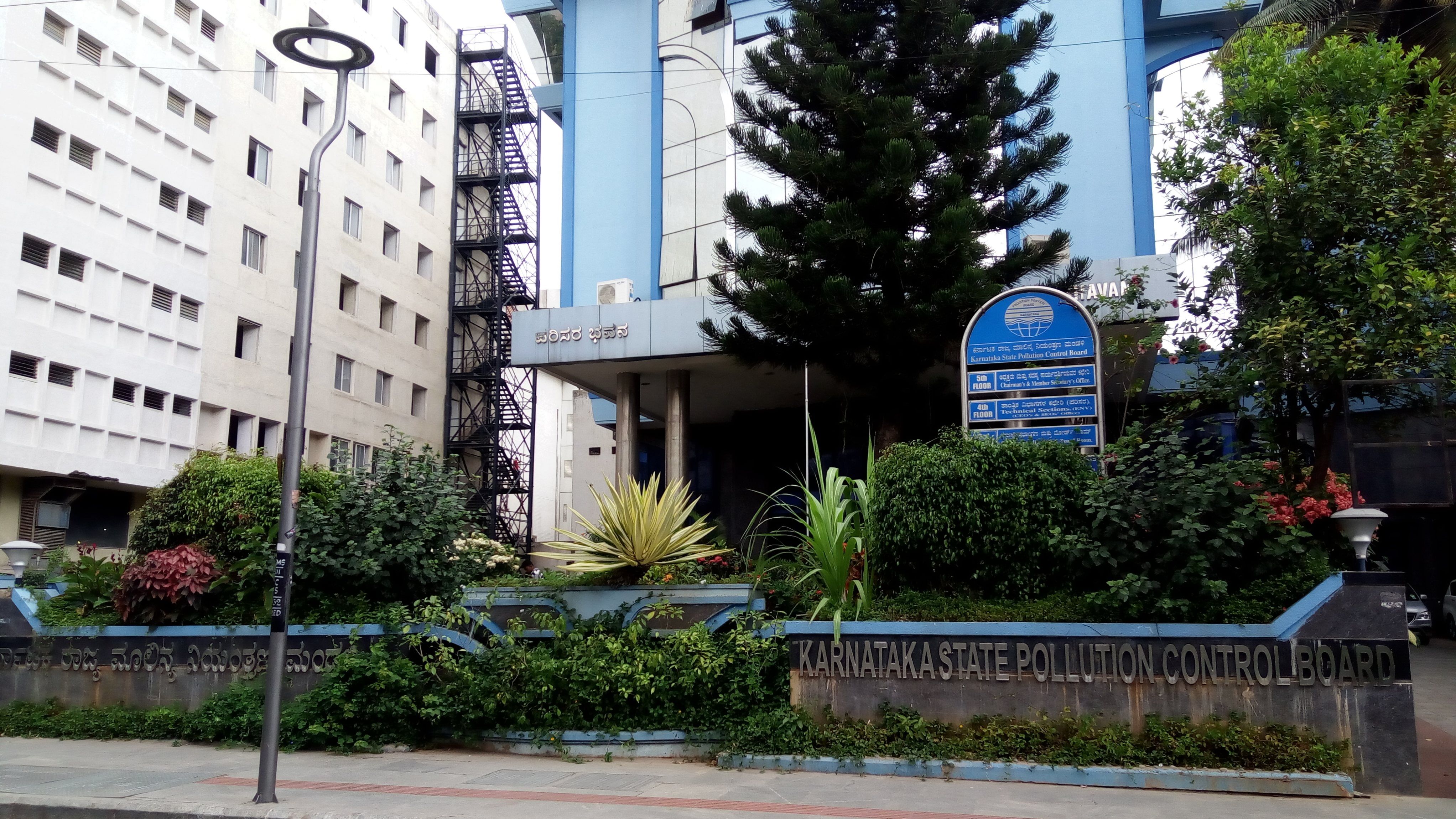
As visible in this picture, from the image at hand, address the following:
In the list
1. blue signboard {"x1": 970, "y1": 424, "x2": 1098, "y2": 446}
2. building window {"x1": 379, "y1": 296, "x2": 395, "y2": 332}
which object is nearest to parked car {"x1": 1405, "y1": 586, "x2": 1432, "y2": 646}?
blue signboard {"x1": 970, "y1": 424, "x2": 1098, "y2": 446}

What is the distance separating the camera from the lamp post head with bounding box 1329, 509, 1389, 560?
26.9ft

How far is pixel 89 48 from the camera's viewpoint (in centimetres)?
2614

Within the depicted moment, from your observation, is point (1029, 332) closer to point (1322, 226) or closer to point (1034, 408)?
point (1034, 408)

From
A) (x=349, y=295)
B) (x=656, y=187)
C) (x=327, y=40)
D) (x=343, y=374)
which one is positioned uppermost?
(x=349, y=295)

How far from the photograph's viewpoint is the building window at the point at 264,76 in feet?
106

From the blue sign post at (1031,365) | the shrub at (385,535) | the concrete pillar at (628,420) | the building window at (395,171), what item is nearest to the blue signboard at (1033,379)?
the blue sign post at (1031,365)

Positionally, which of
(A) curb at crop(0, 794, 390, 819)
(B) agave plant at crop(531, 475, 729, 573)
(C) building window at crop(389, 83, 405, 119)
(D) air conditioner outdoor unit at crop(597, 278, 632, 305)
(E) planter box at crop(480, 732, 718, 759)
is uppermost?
(C) building window at crop(389, 83, 405, 119)

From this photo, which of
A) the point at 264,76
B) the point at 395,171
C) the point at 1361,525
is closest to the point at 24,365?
the point at 264,76

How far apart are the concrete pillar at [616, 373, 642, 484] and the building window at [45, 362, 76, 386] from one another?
1352 cm

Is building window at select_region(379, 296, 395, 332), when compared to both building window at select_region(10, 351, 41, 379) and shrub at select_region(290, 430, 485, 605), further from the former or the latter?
shrub at select_region(290, 430, 485, 605)

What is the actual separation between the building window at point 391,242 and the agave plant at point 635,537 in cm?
3054

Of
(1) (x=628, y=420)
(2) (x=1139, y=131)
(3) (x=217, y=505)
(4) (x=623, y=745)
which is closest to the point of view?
(4) (x=623, y=745)

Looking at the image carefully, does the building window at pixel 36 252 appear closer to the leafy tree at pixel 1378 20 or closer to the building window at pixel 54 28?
the building window at pixel 54 28

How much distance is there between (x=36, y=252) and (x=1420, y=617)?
29640 mm
